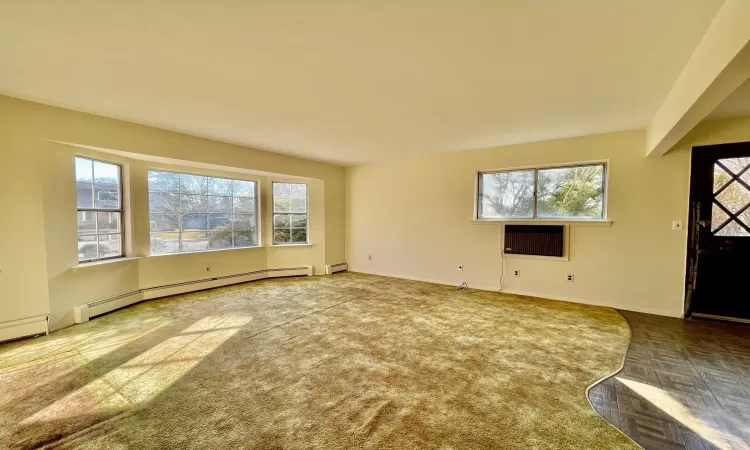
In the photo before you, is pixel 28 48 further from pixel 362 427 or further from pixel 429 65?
pixel 362 427

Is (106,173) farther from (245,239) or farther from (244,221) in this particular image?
(245,239)

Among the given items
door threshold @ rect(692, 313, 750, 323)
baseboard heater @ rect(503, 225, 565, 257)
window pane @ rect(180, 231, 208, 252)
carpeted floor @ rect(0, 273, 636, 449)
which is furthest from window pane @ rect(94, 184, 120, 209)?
door threshold @ rect(692, 313, 750, 323)

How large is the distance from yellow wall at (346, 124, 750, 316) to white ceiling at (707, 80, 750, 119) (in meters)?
0.18

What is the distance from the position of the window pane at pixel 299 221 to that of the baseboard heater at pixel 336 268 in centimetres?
104

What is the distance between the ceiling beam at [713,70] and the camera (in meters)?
1.48

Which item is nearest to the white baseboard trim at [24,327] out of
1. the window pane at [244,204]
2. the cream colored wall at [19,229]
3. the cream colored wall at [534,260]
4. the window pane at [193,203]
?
the cream colored wall at [19,229]

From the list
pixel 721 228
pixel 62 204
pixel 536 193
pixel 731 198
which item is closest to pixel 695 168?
pixel 731 198

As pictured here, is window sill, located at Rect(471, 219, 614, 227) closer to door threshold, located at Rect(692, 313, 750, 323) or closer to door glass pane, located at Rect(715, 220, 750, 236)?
door glass pane, located at Rect(715, 220, 750, 236)

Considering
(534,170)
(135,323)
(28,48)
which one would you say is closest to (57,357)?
(135,323)

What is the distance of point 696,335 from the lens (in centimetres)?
323

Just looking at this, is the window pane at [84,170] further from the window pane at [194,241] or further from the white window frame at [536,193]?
the white window frame at [536,193]

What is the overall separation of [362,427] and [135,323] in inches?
127

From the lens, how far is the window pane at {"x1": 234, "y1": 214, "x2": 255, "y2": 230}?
18.6 ft

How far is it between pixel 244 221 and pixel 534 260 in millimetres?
5124
